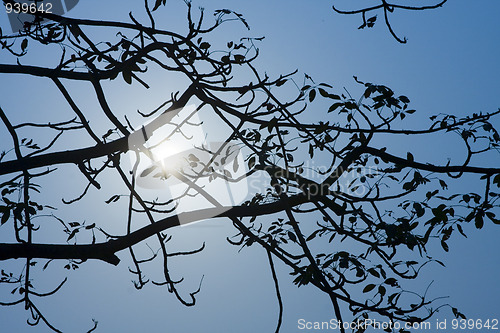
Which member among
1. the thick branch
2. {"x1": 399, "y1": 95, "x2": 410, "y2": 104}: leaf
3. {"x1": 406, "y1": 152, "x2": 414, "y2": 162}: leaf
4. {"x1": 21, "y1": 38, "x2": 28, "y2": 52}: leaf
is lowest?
the thick branch

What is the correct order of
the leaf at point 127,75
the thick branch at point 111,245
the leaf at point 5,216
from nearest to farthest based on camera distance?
the leaf at point 127,75 < the thick branch at point 111,245 < the leaf at point 5,216

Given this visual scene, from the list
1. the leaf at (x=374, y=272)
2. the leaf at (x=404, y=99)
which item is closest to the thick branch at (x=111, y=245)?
the leaf at (x=374, y=272)

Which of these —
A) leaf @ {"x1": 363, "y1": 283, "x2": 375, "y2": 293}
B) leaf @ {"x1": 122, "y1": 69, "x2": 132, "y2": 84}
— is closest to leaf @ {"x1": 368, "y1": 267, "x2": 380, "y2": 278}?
leaf @ {"x1": 363, "y1": 283, "x2": 375, "y2": 293}

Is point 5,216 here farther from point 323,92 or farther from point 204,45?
point 323,92

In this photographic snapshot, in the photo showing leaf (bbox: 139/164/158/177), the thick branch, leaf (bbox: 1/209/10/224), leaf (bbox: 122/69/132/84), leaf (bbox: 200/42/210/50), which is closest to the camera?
leaf (bbox: 122/69/132/84)

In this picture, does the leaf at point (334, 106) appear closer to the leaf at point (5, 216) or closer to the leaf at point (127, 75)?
the leaf at point (127, 75)

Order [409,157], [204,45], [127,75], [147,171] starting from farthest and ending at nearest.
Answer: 1. [204,45]
2. [409,157]
3. [147,171]
4. [127,75]

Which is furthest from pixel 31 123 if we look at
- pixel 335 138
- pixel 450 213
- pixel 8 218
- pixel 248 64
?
pixel 450 213

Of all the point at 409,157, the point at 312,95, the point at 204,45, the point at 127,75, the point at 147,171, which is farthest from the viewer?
the point at 204,45

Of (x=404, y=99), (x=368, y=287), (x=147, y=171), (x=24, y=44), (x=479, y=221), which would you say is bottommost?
(x=368, y=287)

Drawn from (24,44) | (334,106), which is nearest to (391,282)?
(334,106)

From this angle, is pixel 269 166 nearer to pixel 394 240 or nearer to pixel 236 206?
pixel 236 206

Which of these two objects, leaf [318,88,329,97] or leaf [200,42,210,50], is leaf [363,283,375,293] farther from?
leaf [200,42,210,50]

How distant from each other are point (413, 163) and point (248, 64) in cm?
151
